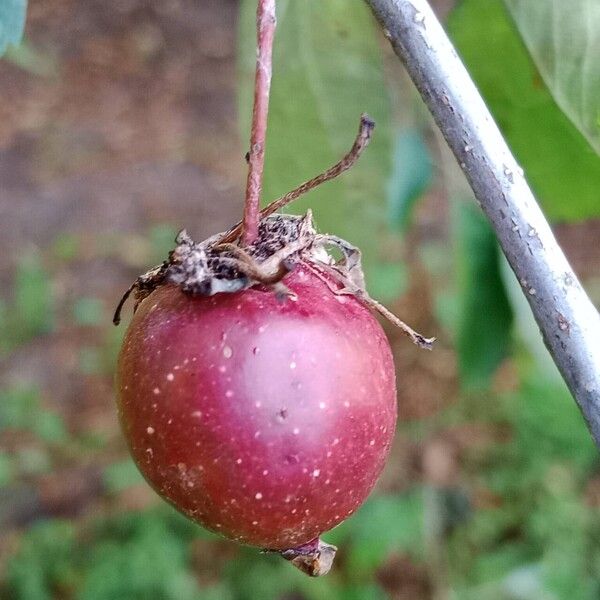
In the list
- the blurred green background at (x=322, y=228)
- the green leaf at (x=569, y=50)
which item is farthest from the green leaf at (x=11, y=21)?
the green leaf at (x=569, y=50)

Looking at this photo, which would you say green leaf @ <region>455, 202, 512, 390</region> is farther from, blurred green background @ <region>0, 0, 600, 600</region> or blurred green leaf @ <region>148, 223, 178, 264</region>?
blurred green leaf @ <region>148, 223, 178, 264</region>

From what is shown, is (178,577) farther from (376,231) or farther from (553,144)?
(553,144)

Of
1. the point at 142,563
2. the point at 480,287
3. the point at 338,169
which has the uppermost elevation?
the point at 338,169

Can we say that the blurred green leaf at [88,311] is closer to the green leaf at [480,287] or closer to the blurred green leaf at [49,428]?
the blurred green leaf at [49,428]

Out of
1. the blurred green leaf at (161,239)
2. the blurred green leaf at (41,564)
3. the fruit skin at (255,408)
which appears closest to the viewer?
the fruit skin at (255,408)

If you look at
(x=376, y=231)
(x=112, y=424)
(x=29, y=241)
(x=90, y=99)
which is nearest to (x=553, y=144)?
(x=376, y=231)

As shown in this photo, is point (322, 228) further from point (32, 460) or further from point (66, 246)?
point (66, 246)

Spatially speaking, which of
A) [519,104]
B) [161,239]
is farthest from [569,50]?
[161,239]
